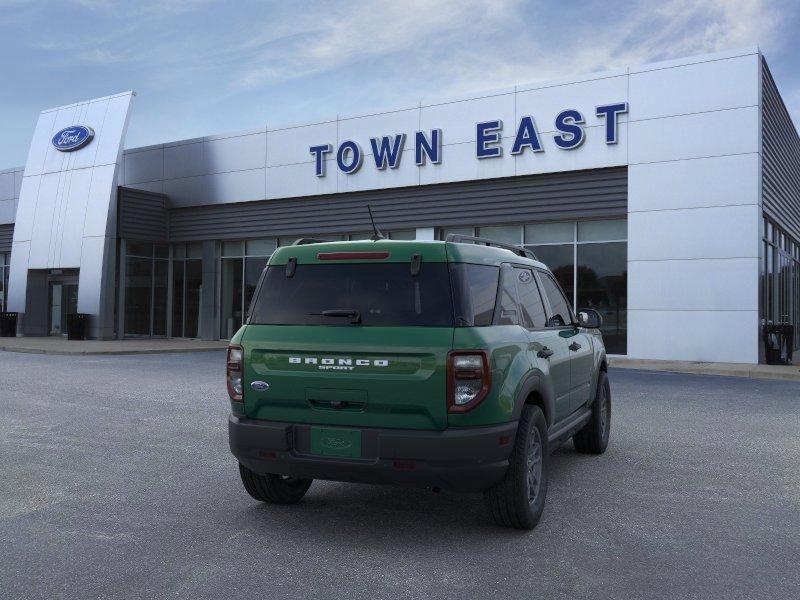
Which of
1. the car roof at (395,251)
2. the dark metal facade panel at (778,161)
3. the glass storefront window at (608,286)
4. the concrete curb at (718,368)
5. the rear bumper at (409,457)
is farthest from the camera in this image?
the glass storefront window at (608,286)

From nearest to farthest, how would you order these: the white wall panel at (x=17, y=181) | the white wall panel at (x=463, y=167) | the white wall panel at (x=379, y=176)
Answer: the white wall panel at (x=463, y=167) → the white wall panel at (x=379, y=176) → the white wall panel at (x=17, y=181)

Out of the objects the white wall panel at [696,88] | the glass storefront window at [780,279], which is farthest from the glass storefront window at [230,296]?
the glass storefront window at [780,279]

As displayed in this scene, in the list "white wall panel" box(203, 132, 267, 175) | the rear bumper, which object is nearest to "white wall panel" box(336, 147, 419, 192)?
"white wall panel" box(203, 132, 267, 175)

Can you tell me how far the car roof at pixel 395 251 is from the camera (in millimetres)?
4809

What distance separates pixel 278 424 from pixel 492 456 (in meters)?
1.35

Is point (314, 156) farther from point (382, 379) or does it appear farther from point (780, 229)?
point (382, 379)

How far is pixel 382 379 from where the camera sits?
455 centimetres

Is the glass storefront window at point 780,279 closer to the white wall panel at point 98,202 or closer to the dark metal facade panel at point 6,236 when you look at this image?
the white wall panel at point 98,202

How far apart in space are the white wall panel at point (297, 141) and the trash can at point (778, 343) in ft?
44.0

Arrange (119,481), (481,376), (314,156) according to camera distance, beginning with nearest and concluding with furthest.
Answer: (481,376) → (119,481) → (314,156)

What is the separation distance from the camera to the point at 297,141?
24359 mm

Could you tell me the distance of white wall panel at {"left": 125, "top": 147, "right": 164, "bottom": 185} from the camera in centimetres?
2784

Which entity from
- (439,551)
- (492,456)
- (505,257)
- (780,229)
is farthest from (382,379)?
(780,229)

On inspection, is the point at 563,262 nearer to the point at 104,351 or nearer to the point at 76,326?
the point at 104,351
